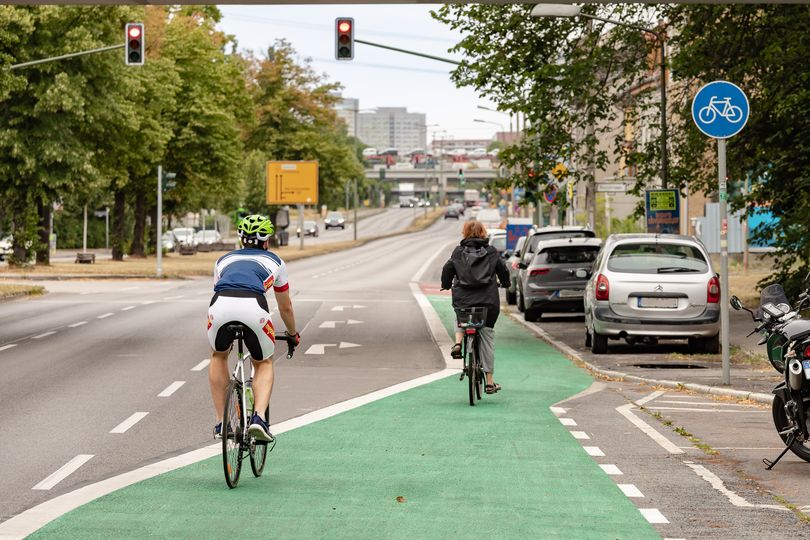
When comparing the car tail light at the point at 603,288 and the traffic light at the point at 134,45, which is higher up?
the traffic light at the point at 134,45

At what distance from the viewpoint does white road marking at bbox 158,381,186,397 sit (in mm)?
14258

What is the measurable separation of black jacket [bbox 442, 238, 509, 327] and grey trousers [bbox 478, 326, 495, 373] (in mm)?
90

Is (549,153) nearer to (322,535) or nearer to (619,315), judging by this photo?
(619,315)

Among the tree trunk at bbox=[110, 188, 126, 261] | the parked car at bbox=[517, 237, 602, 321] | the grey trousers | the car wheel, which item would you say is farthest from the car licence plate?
the tree trunk at bbox=[110, 188, 126, 261]

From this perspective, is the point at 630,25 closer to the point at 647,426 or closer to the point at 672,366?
the point at 672,366

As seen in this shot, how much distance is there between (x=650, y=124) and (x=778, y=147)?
11.4ft

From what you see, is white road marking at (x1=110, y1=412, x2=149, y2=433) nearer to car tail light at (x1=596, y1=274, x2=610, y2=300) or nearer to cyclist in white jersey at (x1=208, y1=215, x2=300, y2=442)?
cyclist in white jersey at (x1=208, y1=215, x2=300, y2=442)

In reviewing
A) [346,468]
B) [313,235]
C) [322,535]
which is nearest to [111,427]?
[346,468]

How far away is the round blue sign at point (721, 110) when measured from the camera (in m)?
15.1

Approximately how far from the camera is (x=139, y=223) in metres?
68.4

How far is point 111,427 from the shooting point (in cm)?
1163

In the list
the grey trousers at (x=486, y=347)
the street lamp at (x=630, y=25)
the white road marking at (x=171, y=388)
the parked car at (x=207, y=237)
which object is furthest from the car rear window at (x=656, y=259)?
the parked car at (x=207, y=237)

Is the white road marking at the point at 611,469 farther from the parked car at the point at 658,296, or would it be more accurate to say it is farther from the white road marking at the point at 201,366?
the parked car at the point at 658,296

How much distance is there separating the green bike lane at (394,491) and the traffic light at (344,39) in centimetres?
1462
